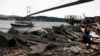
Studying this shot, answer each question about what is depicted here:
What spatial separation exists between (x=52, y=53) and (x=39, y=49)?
3.12 ft

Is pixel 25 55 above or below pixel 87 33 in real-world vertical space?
below

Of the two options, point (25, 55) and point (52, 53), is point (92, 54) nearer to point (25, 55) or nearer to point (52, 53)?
point (52, 53)

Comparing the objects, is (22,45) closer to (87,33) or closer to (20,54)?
(20,54)

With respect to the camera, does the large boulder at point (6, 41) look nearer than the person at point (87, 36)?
Yes

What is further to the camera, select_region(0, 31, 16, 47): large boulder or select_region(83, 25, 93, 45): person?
select_region(83, 25, 93, 45): person

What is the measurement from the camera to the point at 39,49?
1206cm

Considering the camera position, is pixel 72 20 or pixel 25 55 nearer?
pixel 25 55

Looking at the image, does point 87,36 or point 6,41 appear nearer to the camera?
point 6,41

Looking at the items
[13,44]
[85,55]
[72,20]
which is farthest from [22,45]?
[72,20]

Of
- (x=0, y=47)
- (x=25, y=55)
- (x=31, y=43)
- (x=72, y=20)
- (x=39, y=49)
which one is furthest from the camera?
(x=72, y=20)

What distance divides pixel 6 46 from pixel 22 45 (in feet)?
3.86

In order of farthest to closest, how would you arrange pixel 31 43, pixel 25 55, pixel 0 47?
1. pixel 31 43
2. pixel 0 47
3. pixel 25 55

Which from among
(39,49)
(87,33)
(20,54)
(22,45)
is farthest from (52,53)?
(87,33)

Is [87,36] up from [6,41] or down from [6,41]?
up
